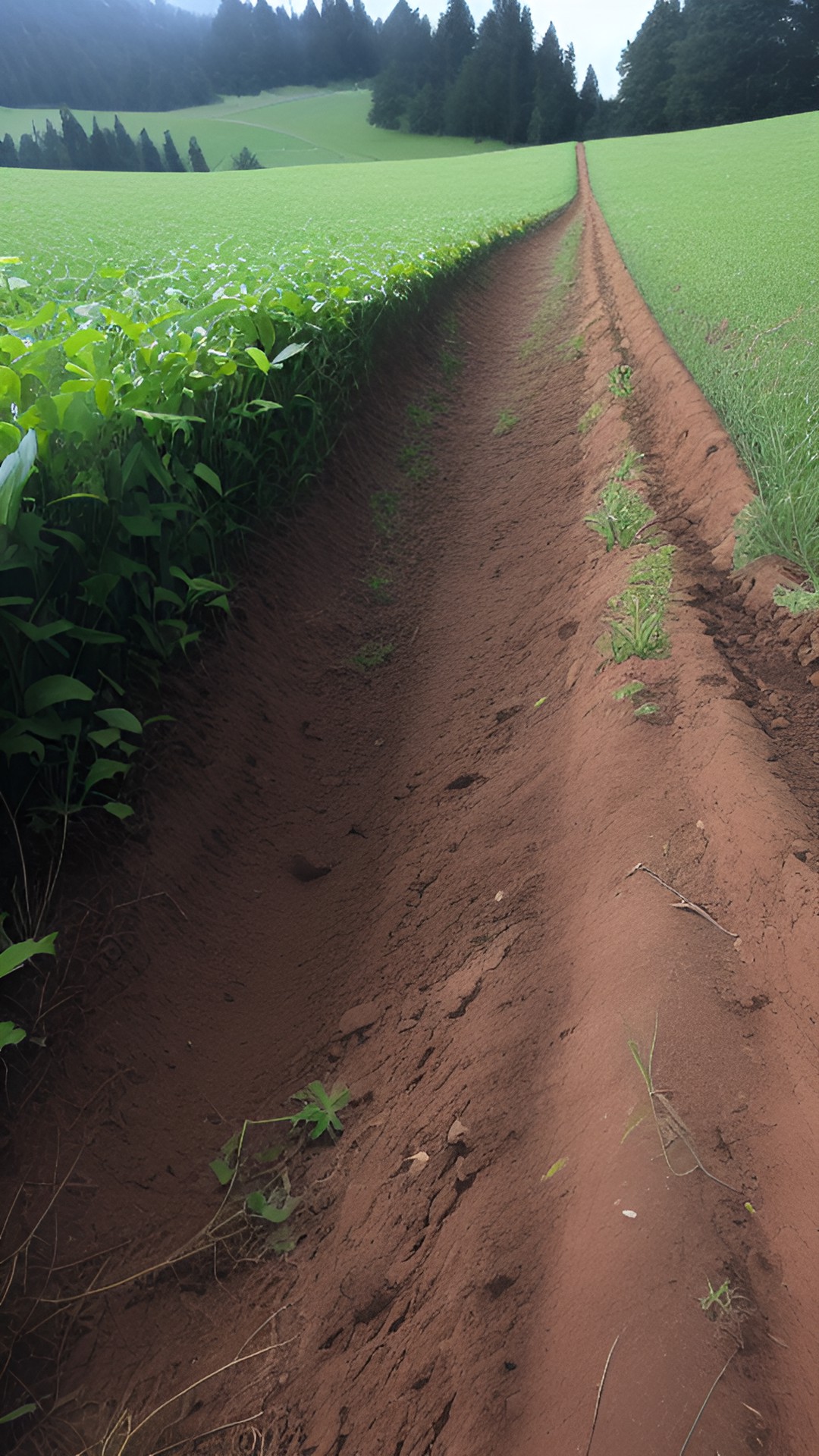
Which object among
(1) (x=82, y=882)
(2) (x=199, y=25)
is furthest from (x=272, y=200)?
(2) (x=199, y=25)

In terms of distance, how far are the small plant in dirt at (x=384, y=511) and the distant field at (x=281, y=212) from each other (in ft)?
4.73

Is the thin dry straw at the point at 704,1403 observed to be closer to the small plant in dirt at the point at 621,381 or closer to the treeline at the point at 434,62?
the small plant in dirt at the point at 621,381

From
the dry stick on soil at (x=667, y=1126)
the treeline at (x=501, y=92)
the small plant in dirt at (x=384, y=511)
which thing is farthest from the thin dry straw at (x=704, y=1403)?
the treeline at (x=501, y=92)

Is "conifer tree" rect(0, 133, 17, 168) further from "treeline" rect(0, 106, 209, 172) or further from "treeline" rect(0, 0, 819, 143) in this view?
"treeline" rect(0, 0, 819, 143)

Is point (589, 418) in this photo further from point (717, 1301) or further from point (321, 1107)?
point (717, 1301)

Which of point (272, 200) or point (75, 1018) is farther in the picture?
point (272, 200)

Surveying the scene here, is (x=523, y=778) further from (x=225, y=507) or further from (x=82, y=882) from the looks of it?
(x=225, y=507)

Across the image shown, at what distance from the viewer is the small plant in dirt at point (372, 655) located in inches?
157

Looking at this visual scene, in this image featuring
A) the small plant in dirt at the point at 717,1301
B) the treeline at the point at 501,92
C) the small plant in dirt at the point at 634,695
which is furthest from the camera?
the treeline at the point at 501,92

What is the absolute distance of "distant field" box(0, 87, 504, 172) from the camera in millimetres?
64938

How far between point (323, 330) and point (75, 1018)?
4030 mm

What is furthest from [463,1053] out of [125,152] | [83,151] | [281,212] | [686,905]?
[125,152]

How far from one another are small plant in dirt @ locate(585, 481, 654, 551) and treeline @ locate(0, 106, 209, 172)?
224 feet

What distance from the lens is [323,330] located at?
4.65 m
